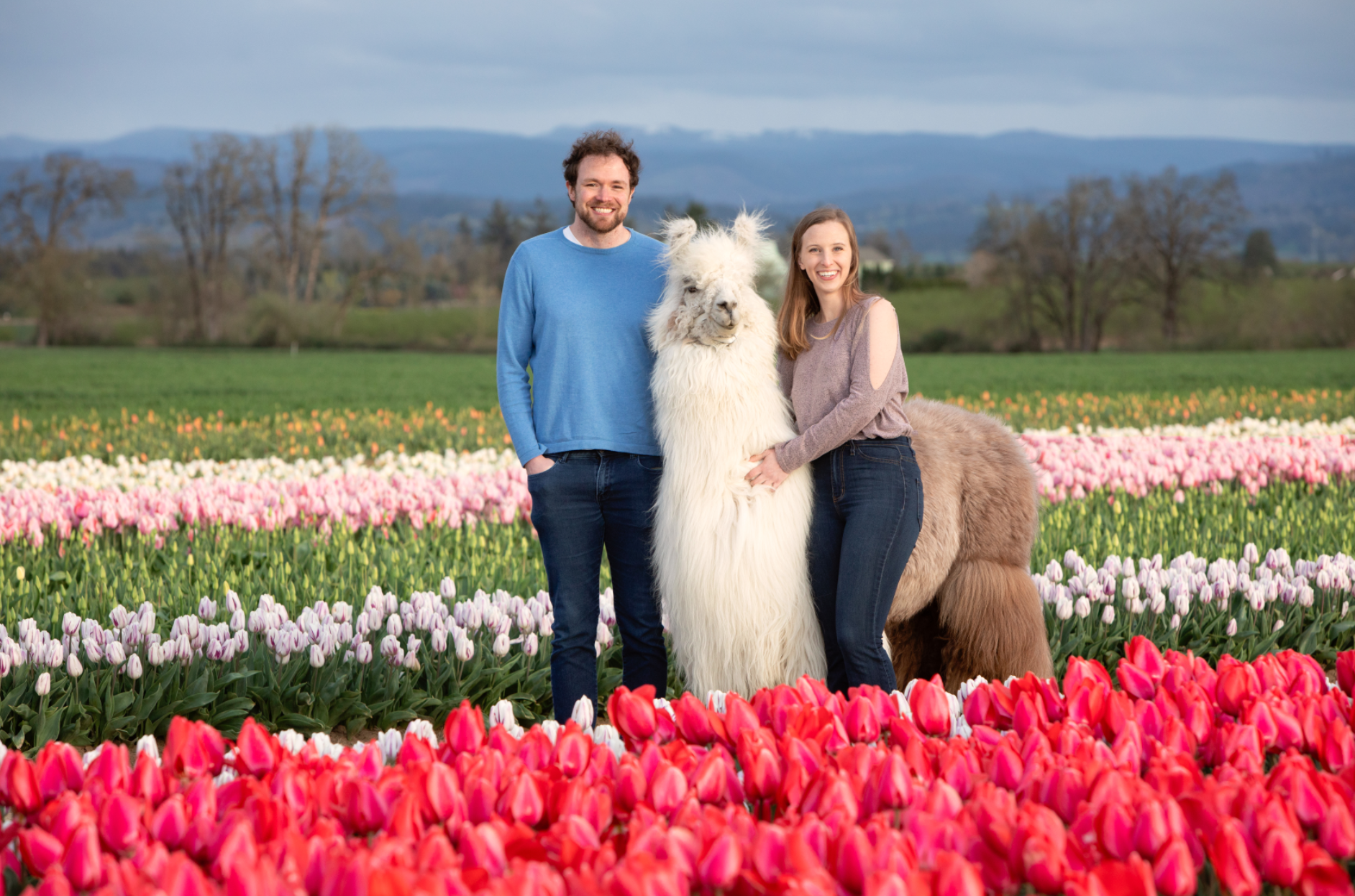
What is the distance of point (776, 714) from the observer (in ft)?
9.02

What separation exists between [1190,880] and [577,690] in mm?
2587

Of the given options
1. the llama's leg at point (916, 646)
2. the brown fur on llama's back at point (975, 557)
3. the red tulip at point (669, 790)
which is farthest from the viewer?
the llama's leg at point (916, 646)

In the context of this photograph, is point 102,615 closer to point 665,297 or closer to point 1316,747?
point 665,297

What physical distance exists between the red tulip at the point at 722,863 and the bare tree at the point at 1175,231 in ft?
196

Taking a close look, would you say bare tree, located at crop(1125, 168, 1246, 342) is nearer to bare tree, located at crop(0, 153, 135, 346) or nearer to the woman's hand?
bare tree, located at crop(0, 153, 135, 346)

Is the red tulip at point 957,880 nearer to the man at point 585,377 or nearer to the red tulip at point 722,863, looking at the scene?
the red tulip at point 722,863

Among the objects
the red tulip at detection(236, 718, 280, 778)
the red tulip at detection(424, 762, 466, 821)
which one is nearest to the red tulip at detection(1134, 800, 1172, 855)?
the red tulip at detection(424, 762, 466, 821)

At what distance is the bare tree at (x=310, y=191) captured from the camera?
218 ft

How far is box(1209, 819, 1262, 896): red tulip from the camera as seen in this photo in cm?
183

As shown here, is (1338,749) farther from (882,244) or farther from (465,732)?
(882,244)

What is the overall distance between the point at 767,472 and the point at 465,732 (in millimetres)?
1511

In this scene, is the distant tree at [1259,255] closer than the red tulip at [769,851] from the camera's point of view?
No

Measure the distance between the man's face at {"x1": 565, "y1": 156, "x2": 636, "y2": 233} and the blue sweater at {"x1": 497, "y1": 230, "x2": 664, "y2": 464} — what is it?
5.2 inches

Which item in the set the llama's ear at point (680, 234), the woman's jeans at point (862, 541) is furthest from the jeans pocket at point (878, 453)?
the llama's ear at point (680, 234)
